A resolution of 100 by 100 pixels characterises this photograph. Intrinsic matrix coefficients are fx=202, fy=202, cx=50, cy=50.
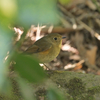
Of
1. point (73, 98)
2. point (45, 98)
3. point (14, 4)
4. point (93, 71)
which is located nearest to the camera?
point (14, 4)

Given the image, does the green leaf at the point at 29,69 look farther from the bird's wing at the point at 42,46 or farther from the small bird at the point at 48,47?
the bird's wing at the point at 42,46

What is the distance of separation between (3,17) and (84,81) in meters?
1.95

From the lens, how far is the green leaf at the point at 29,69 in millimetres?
375

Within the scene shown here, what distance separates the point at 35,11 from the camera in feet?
1.20

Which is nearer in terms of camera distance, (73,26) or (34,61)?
(34,61)

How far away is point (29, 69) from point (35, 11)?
11 centimetres

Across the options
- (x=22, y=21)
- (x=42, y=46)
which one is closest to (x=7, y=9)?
(x=22, y=21)

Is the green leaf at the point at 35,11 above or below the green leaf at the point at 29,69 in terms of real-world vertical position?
above

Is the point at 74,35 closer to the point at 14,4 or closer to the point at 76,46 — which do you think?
the point at 76,46

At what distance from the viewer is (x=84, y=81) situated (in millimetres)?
2207

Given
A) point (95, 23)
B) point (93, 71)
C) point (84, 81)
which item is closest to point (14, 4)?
point (84, 81)

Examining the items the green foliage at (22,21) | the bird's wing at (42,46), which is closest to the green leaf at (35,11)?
the green foliage at (22,21)

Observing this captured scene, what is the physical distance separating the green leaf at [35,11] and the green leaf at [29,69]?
0.22ft

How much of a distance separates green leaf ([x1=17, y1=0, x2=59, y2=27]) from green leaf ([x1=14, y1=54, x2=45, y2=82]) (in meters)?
0.07
